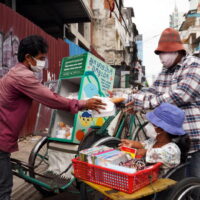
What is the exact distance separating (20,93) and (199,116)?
1631 millimetres

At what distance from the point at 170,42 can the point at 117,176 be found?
135 cm

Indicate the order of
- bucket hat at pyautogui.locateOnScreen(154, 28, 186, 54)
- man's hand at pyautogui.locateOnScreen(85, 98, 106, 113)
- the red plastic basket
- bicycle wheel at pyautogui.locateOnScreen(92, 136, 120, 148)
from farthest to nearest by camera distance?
bicycle wheel at pyautogui.locateOnScreen(92, 136, 120, 148) → man's hand at pyautogui.locateOnScreen(85, 98, 106, 113) → bucket hat at pyautogui.locateOnScreen(154, 28, 186, 54) → the red plastic basket

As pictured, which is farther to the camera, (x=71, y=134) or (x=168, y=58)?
(x=71, y=134)

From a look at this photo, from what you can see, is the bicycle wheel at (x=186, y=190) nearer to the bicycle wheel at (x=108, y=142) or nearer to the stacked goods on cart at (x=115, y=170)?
the stacked goods on cart at (x=115, y=170)

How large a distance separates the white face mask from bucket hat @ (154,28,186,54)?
0.15ft

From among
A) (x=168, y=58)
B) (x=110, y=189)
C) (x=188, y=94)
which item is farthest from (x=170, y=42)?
(x=110, y=189)

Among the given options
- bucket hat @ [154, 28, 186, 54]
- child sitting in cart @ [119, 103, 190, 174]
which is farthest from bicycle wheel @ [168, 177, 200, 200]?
bucket hat @ [154, 28, 186, 54]

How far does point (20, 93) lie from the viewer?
7.29 feet

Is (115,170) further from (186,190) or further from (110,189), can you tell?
(186,190)

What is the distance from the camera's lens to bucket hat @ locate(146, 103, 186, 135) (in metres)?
2.09

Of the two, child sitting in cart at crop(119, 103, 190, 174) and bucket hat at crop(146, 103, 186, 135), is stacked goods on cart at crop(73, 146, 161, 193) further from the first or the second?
bucket hat at crop(146, 103, 186, 135)

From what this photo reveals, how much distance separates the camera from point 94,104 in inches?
97.1

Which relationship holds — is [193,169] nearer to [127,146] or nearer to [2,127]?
[127,146]

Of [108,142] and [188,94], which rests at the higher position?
[188,94]
